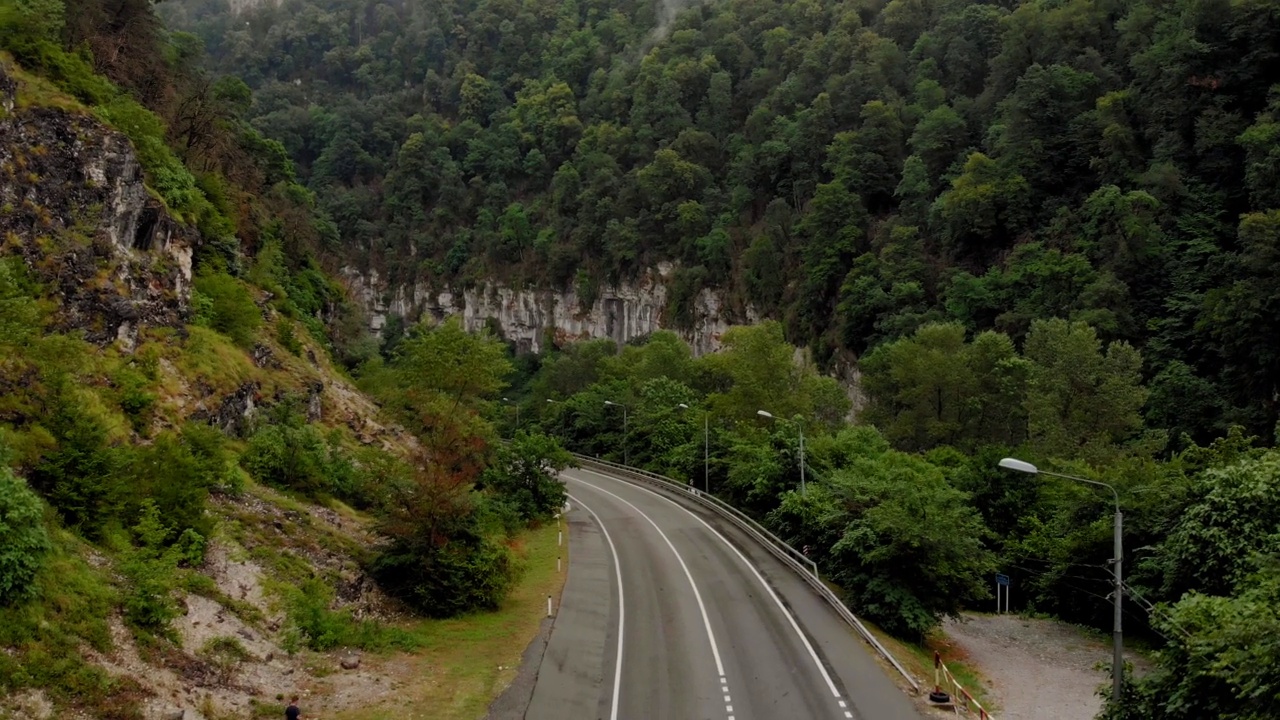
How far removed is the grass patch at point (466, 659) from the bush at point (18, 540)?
18.9 ft

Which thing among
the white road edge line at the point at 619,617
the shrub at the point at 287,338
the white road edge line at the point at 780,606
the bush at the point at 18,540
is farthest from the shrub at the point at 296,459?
the white road edge line at the point at 780,606

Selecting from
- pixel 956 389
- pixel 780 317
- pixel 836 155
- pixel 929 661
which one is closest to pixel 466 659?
pixel 929 661

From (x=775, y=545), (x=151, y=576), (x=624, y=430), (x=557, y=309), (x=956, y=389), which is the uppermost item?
(x=557, y=309)

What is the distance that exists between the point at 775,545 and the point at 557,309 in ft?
260

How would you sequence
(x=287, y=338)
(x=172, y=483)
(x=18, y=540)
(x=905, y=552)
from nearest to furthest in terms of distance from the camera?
(x=18, y=540) < (x=172, y=483) < (x=905, y=552) < (x=287, y=338)

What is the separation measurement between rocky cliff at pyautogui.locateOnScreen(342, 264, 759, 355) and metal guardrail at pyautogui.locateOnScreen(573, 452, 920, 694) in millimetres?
33208

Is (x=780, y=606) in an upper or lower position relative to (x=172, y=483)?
lower

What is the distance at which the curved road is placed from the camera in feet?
60.0

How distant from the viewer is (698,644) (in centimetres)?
2250

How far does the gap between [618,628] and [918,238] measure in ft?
182

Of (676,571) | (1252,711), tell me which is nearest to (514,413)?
(676,571)

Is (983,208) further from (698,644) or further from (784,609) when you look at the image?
(698,644)

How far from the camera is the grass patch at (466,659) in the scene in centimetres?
1659

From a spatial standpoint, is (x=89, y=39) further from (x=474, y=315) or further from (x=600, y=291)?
(x=474, y=315)
